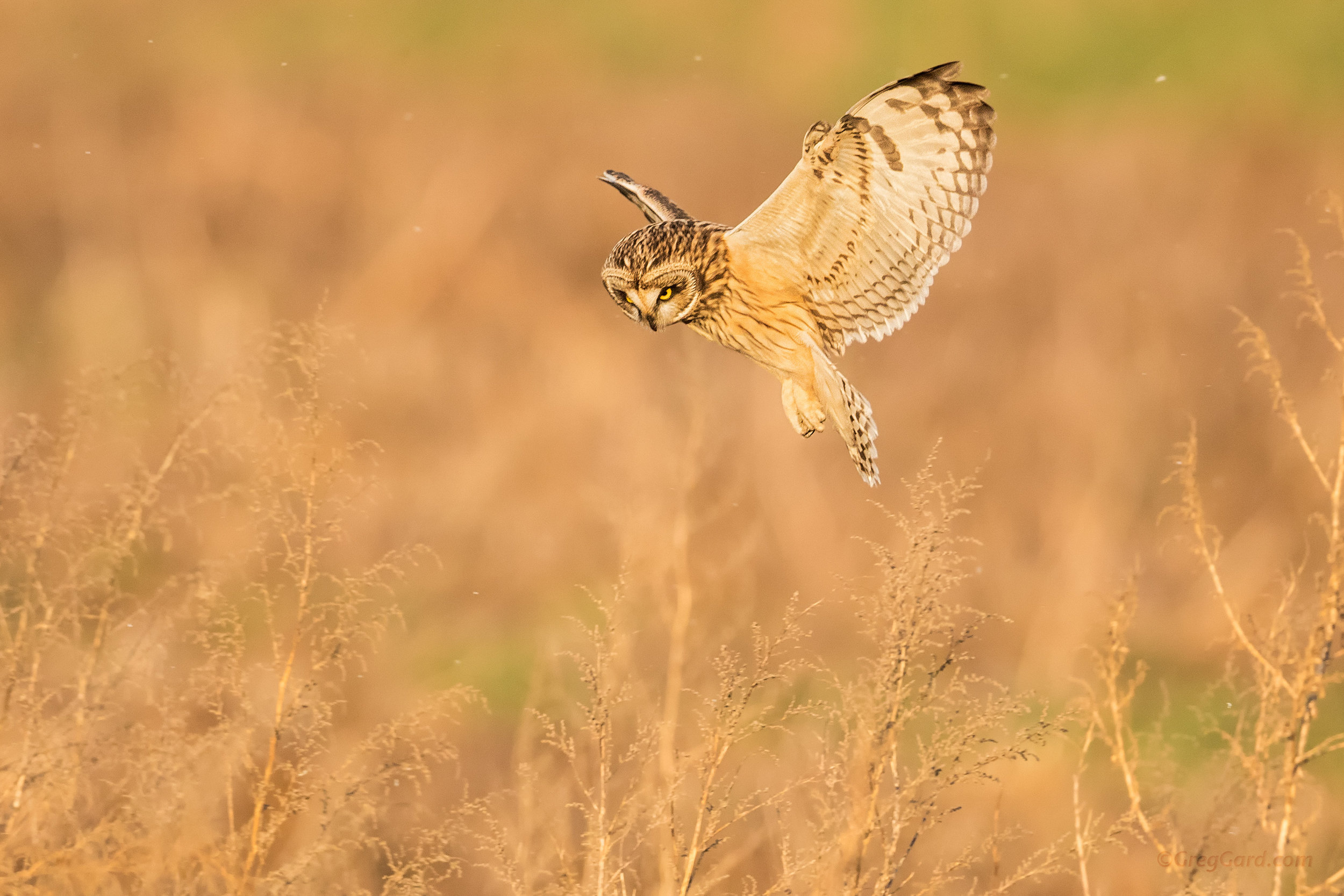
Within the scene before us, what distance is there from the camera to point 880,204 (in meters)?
3.28

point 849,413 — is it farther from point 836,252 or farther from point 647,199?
point 647,199

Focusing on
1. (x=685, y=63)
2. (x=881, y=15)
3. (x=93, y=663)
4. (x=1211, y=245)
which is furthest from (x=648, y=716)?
(x=881, y=15)

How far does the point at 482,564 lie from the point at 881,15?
9374mm

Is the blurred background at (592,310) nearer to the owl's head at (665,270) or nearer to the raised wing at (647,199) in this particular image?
the raised wing at (647,199)

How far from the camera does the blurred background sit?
8484mm

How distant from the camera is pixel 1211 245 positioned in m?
10.2

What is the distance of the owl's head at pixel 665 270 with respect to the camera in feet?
10.6

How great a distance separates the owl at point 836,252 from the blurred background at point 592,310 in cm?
345

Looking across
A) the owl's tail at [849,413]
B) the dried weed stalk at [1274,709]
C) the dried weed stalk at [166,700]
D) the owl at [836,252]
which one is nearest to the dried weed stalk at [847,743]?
the dried weed stalk at [1274,709]

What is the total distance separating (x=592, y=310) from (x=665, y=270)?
6.76 m

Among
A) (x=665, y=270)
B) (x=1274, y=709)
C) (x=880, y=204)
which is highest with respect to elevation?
(x=880, y=204)

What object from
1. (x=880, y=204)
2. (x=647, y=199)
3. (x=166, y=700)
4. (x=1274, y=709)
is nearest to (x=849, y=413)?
(x=880, y=204)

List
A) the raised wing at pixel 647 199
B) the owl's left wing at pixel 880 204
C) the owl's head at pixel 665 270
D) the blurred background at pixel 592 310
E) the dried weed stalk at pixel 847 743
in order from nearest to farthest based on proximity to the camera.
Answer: the dried weed stalk at pixel 847 743 < the owl's left wing at pixel 880 204 < the owl's head at pixel 665 270 < the raised wing at pixel 647 199 < the blurred background at pixel 592 310

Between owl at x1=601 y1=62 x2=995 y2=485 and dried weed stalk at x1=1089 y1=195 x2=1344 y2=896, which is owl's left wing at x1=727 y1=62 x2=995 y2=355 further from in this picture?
dried weed stalk at x1=1089 y1=195 x2=1344 y2=896
